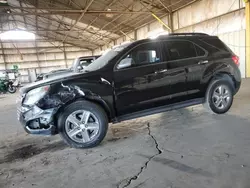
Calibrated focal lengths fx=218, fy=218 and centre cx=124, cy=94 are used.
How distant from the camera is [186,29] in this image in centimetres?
1316

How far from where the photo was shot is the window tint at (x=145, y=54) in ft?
11.7

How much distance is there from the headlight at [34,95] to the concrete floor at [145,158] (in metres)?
0.80

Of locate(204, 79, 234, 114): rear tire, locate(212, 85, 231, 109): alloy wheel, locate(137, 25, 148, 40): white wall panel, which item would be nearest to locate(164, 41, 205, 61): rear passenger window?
locate(204, 79, 234, 114): rear tire

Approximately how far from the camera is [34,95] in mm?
3117

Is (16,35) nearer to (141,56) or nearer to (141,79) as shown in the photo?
(141,56)

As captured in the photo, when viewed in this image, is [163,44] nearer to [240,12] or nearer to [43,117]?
[43,117]

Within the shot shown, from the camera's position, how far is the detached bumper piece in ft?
10.0

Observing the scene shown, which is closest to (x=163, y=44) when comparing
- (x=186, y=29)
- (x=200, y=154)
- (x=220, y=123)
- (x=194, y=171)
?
(x=220, y=123)

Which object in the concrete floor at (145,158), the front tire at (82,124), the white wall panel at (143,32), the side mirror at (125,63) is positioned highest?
the white wall panel at (143,32)

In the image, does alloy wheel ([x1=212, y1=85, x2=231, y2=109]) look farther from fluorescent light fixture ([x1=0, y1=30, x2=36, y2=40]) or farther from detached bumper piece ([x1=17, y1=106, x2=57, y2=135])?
fluorescent light fixture ([x1=0, y1=30, x2=36, y2=40])

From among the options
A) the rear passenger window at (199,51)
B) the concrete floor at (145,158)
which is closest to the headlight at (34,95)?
the concrete floor at (145,158)

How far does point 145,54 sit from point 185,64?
2.58 feet

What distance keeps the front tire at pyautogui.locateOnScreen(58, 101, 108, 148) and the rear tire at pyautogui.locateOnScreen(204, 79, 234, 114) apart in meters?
2.18

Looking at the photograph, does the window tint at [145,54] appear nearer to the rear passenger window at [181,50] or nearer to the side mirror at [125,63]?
the side mirror at [125,63]
